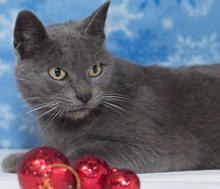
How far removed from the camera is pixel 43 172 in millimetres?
1403

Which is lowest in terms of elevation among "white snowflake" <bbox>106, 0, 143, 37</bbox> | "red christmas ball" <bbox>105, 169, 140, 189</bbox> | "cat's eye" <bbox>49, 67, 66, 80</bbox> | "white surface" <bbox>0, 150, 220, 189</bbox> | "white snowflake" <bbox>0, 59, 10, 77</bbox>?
"white surface" <bbox>0, 150, 220, 189</bbox>

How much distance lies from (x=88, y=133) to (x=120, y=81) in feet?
0.88

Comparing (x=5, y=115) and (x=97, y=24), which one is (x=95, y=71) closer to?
(x=97, y=24)

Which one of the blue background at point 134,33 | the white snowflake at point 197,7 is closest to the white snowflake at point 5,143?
the blue background at point 134,33

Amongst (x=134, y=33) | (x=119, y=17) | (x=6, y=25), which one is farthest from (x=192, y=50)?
(x=6, y=25)

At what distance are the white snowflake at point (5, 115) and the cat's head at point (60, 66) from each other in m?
0.69

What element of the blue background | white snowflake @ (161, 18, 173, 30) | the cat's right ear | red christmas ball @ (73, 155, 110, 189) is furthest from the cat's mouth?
white snowflake @ (161, 18, 173, 30)

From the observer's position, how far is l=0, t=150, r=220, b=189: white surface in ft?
5.32

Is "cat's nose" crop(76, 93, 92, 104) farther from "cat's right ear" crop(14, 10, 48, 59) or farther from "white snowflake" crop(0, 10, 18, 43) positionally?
"white snowflake" crop(0, 10, 18, 43)

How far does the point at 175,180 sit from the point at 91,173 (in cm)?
39

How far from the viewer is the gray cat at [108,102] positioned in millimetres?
1829

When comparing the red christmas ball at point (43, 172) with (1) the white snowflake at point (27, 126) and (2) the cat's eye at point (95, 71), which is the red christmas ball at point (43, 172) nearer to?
(2) the cat's eye at point (95, 71)

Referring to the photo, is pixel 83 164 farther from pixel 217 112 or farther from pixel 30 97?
pixel 217 112

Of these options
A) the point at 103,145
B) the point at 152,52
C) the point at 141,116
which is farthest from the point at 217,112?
the point at 152,52
